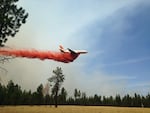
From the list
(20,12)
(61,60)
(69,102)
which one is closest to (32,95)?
(69,102)

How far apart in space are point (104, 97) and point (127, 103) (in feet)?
88.0

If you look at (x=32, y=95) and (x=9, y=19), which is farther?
(x=32, y=95)

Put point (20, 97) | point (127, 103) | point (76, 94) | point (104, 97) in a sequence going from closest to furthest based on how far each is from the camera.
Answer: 1. point (20, 97)
2. point (127, 103)
3. point (104, 97)
4. point (76, 94)

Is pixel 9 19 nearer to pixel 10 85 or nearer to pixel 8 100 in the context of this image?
pixel 8 100

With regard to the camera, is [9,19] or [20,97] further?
[20,97]

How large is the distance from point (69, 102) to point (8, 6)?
12925 cm

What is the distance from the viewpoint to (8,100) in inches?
4808

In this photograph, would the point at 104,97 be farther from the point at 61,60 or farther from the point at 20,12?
the point at 20,12

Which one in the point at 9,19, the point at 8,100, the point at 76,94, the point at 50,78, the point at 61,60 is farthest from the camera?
the point at 76,94

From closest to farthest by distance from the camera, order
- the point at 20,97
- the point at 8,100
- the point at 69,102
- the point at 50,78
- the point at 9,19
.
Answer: the point at 9,19 → the point at 50,78 → the point at 8,100 → the point at 20,97 → the point at 69,102

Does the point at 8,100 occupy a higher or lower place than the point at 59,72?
lower

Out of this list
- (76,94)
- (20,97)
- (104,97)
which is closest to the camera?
(20,97)

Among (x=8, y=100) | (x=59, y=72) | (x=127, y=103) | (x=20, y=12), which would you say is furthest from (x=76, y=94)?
(x=20, y=12)

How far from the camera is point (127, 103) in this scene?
14912 cm
